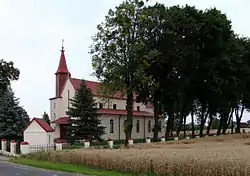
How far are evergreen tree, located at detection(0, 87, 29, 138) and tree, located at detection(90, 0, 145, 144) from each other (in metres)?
14.7

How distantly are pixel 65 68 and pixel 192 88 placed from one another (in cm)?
2173

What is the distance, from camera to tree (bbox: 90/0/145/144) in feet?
114

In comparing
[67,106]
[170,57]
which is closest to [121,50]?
[170,57]

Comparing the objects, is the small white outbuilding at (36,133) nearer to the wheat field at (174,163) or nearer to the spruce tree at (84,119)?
the spruce tree at (84,119)

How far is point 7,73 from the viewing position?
38.6 meters

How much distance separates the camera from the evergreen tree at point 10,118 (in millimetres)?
45344

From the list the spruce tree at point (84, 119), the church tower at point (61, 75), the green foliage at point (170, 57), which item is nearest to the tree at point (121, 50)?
the green foliage at point (170, 57)

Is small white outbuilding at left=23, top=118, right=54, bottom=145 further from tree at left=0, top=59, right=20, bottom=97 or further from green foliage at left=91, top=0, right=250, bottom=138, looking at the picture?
green foliage at left=91, top=0, right=250, bottom=138

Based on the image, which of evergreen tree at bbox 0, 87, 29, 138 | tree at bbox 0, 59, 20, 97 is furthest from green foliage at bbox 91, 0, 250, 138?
evergreen tree at bbox 0, 87, 29, 138

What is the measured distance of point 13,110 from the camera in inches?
1797

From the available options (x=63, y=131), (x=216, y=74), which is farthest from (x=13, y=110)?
(x=216, y=74)

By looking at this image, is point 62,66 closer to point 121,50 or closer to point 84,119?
point 84,119

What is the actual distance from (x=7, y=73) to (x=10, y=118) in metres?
8.94

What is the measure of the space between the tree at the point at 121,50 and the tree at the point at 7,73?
8.77 m
